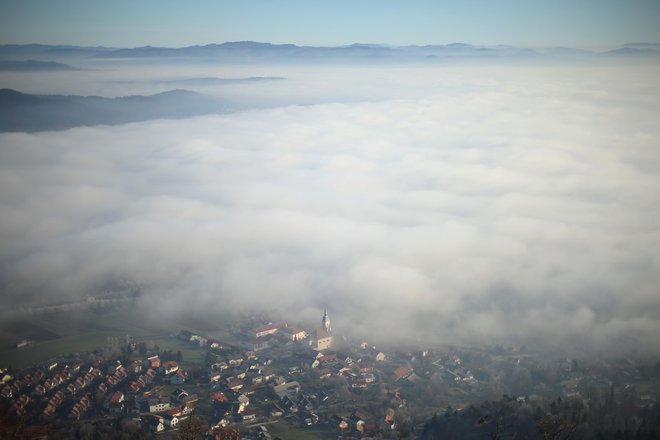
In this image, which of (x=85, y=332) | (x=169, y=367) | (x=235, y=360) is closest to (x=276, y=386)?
(x=235, y=360)

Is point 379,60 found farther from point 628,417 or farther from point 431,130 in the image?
point 628,417

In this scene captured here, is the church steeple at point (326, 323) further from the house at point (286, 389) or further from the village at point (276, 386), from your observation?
the house at point (286, 389)

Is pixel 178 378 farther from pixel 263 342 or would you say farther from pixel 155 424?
pixel 263 342

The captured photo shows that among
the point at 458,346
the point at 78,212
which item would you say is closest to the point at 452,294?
the point at 458,346

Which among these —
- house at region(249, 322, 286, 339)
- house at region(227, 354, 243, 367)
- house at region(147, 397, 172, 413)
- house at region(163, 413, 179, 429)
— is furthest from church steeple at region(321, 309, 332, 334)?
house at region(163, 413, 179, 429)

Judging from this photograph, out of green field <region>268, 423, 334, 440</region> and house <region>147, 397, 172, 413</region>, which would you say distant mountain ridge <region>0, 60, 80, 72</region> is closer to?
house <region>147, 397, 172, 413</region>

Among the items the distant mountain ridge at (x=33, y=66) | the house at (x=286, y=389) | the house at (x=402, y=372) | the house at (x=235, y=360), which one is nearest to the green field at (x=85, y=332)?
the house at (x=235, y=360)

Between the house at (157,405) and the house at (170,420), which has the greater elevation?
the house at (170,420)
